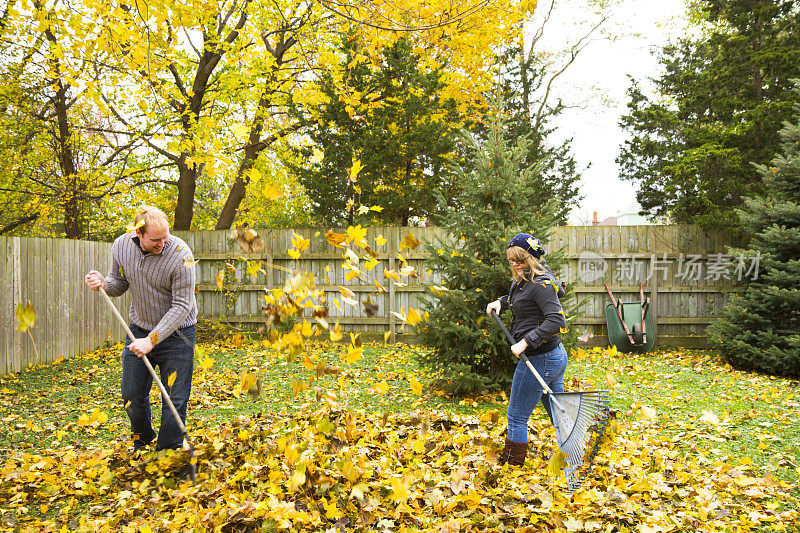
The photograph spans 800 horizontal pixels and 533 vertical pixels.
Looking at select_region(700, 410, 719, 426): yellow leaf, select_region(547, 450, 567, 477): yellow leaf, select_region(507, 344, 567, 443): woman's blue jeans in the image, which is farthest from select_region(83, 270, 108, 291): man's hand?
select_region(700, 410, 719, 426): yellow leaf

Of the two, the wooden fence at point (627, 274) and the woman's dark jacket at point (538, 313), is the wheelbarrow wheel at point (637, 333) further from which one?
the woman's dark jacket at point (538, 313)

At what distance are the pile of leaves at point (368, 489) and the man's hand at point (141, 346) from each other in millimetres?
762

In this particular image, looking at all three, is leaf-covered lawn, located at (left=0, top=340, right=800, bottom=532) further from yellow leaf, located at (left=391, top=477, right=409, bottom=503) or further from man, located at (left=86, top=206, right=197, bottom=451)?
man, located at (left=86, top=206, right=197, bottom=451)

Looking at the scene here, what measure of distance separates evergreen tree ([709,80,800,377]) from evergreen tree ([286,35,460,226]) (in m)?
5.04

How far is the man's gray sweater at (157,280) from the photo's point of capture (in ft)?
11.1

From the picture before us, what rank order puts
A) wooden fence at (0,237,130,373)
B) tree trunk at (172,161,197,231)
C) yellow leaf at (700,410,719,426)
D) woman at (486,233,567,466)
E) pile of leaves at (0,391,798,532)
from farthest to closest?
tree trunk at (172,161,197,231) < wooden fence at (0,237,130,373) < yellow leaf at (700,410,719,426) < woman at (486,233,567,466) < pile of leaves at (0,391,798,532)

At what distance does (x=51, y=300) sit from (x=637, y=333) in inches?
370

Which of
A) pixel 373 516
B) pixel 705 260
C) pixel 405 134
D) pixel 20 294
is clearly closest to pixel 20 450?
pixel 373 516

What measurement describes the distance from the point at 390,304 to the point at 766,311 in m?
5.97

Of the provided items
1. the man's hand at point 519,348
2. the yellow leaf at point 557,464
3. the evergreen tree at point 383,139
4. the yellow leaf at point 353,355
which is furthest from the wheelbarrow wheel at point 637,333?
the yellow leaf at point 353,355

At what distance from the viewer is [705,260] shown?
9430 millimetres

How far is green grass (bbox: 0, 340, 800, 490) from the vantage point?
4367 millimetres

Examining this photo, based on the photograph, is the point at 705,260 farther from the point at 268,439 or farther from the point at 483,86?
the point at 268,439

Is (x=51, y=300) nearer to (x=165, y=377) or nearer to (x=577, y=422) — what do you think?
(x=165, y=377)
